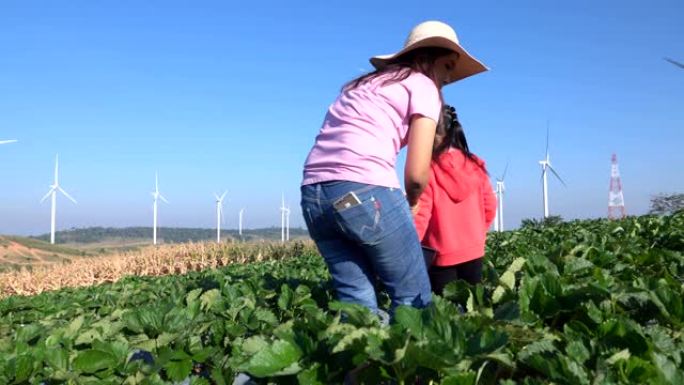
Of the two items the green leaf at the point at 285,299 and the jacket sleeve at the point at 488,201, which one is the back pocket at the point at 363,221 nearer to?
the green leaf at the point at 285,299

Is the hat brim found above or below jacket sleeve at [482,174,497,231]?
above

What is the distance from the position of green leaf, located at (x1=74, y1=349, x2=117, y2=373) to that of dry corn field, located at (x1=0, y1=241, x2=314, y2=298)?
13.8 m

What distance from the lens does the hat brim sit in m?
3.10

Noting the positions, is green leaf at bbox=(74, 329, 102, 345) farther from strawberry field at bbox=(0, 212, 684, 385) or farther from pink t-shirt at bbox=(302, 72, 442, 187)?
pink t-shirt at bbox=(302, 72, 442, 187)

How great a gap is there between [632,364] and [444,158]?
249 centimetres

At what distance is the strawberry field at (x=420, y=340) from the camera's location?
1.43m

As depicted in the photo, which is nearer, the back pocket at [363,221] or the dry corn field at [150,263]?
the back pocket at [363,221]

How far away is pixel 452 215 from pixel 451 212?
0.02 m

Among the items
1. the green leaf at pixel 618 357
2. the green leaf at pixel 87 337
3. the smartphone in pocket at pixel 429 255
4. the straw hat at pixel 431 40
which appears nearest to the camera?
the green leaf at pixel 618 357

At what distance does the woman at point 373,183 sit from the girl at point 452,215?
29.1 inches

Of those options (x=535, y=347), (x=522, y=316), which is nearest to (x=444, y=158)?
(x=522, y=316)

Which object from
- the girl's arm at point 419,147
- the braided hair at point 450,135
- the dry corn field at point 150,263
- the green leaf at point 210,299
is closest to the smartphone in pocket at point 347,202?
the girl's arm at point 419,147

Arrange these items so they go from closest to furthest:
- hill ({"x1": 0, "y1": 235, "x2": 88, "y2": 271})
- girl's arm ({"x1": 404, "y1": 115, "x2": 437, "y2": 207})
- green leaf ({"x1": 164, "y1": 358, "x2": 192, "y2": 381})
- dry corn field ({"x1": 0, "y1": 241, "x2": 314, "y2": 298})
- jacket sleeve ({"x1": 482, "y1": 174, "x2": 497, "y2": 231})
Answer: green leaf ({"x1": 164, "y1": 358, "x2": 192, "y2": 381}), girl's arm ({"x1": 404, "y1": 115, "x2": 437, "y2": 207}), jacket sleeve ({"x1": 482, "y1": 174, "x2": 497, "y2": 231}), dry corn field ({"x1": 0, "y1": 241, "x2": 314, "y2": 298}), hill ({"x1": 0, "y1": 235, "x2": 88, "y2": 271})

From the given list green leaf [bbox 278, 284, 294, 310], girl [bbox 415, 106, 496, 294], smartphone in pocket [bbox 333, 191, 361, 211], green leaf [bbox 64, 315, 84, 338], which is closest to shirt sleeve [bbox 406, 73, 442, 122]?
smartphone in pocket [bbox 333, 191, 361, 211]
